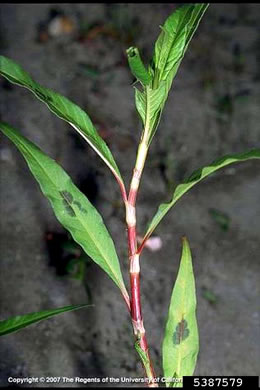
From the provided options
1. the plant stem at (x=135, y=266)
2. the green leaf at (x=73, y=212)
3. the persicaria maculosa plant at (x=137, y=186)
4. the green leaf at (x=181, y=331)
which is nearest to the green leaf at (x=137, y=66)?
the persicaria maculosa plant at (x=137, y=186)

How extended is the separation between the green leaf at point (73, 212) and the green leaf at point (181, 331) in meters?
0.13

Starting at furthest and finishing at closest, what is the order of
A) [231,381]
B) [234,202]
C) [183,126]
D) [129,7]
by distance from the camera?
[129,7] → [183,126] → [234,202] → [231,381]

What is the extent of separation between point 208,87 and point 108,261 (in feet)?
8.65

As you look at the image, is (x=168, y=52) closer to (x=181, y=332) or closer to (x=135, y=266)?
(x=135, y=266)

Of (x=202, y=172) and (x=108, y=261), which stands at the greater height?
(x=202, y=172)

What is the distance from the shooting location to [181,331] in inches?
43.3

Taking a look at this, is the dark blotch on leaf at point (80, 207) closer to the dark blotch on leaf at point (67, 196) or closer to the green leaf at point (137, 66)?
the dark blotch on leaf at point (67, 196)

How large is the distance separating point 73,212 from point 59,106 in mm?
212

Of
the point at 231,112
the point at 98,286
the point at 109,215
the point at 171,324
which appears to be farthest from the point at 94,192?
the point at 171,324

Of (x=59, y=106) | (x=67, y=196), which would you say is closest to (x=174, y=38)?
(x=59, y=106)

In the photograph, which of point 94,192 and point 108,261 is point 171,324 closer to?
point 108,261

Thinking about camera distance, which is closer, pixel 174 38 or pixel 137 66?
pixel 137 66

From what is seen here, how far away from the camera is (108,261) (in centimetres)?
108

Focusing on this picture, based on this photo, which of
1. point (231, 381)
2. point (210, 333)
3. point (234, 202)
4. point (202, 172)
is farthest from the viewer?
point (234, 202)
